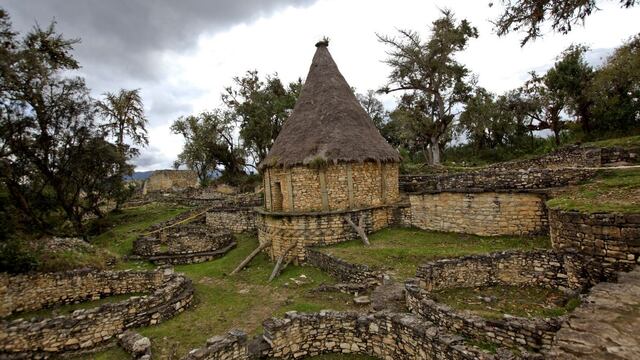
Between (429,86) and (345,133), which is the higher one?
(429,86)

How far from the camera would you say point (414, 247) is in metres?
12.2

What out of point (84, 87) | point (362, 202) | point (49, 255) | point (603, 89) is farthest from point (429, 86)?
point (49, 255)

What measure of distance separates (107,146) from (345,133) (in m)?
15.7

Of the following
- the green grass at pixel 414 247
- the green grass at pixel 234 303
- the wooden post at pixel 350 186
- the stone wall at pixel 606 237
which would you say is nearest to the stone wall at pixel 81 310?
the green grass at pixel 234 303

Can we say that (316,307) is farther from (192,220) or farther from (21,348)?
(192,220)

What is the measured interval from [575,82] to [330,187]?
22006 millimetres

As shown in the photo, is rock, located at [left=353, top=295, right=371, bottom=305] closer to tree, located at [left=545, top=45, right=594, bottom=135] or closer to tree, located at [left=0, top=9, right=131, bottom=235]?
tree, located at [left=0, top=9, right=131, bottom=235]

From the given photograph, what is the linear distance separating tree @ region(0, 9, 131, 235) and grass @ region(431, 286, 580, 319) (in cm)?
1761

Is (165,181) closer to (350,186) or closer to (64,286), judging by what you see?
(64,286)

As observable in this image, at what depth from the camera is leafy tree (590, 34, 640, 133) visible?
21.4 meters

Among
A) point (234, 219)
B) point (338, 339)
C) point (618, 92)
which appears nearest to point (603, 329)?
point (338, 339)

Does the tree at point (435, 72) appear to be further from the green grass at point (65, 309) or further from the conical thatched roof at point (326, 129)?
the green grass at point (65, 309)

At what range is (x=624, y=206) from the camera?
25.6 feet

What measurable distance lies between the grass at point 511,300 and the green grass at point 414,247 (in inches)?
53.1
